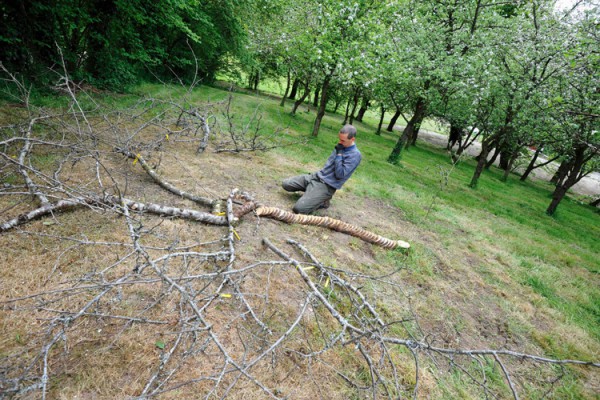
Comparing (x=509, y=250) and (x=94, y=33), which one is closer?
(x=509, y=250)

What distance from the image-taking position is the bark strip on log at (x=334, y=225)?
4.22 m

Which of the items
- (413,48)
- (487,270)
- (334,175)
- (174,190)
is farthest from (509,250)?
(413,48)

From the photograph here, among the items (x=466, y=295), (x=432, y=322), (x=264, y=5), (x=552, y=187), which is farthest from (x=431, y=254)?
(x=552, y=187)

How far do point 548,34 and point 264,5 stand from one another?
13.3m

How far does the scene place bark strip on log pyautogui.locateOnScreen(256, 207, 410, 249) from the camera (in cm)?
422

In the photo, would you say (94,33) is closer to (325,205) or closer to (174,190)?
(174,190)

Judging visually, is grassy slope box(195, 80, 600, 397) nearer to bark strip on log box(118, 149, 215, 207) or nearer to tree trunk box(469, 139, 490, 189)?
tree trunk box(469, 139, 490, 189)

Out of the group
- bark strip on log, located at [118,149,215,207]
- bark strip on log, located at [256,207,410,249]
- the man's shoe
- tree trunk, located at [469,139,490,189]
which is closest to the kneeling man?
the man's shoe

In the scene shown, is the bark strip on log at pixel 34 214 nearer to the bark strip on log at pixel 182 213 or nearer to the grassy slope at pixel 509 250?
the bark strip on log at pixel 182 213

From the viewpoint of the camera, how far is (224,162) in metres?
6.18

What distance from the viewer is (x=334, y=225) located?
4.46 metres

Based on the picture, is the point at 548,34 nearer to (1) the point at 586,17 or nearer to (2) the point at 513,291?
(1) the point at 586,17

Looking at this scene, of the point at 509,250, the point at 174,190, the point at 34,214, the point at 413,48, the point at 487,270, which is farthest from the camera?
the point at 413,48

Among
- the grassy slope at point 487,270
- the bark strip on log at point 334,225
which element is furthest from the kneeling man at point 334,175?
the grassy slope at point 487,270
